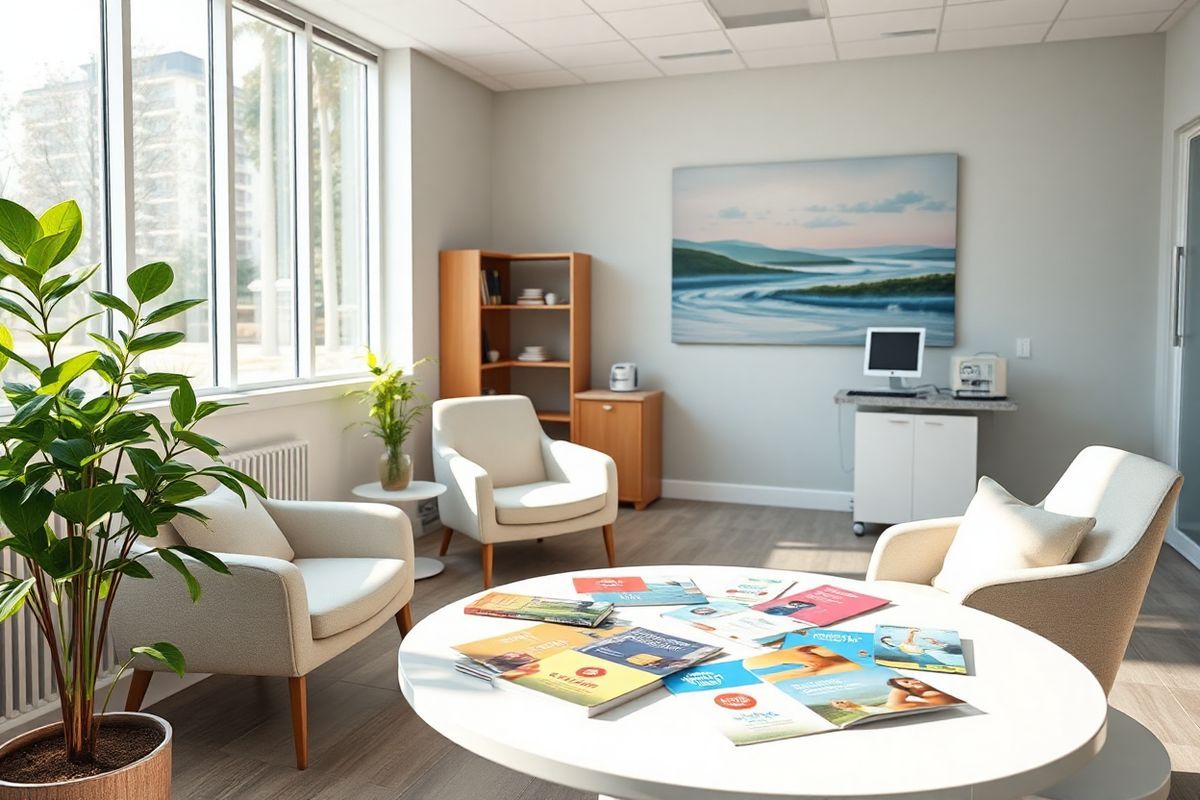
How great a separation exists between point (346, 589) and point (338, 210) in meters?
2.68

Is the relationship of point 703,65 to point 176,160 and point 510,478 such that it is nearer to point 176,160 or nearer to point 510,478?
point 510,478

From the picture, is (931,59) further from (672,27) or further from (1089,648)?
(1089,648)

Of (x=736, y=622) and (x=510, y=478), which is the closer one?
(x=736, y=622)

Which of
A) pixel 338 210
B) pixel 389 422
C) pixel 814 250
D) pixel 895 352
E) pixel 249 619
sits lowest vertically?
pixel 249 619

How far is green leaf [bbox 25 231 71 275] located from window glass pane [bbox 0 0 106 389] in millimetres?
1266

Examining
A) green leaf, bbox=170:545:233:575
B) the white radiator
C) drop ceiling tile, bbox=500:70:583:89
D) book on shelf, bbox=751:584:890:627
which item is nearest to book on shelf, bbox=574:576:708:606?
book on shelf, bbox=751:584:890:627

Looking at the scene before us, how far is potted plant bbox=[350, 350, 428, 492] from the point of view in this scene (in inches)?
169

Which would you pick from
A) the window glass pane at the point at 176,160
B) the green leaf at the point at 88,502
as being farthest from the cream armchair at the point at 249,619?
the window glass pane at the point at 176,160

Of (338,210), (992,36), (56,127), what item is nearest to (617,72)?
(338,210)

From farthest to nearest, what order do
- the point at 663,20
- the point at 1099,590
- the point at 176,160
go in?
the point at 663,20, the point at 176,160, the point at 1099,590

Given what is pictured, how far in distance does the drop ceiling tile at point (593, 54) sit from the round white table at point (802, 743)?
168 inches

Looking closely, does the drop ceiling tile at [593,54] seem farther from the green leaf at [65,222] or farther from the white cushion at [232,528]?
the green leaf at [65,222]

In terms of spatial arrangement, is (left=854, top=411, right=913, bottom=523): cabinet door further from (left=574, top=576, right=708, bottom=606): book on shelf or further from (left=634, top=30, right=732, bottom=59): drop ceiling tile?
(left=574, top=576, right=708, bottom=606): book on shelf

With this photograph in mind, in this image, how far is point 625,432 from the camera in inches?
224
